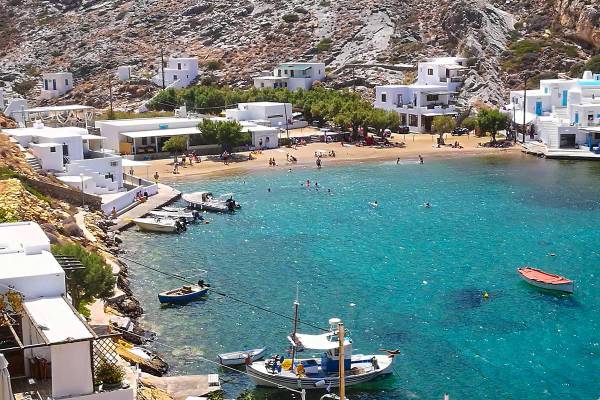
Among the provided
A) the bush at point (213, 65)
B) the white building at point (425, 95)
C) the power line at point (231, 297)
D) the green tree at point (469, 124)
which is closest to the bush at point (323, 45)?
the bush at point (213, 65)

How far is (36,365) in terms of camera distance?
2650 centimetres

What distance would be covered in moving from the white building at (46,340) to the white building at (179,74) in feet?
339

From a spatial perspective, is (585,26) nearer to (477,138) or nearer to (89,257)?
(477,138)

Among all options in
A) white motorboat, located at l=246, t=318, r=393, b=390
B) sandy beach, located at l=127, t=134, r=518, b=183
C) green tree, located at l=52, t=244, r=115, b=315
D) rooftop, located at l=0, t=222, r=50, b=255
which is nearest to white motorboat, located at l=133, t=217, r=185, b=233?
sandy beach, located at l=127, t=134, r=518, b=183

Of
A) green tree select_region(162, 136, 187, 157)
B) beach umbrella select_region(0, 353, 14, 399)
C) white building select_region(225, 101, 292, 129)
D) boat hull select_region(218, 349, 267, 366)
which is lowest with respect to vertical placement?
boat hull select_region(218, 349, 267, 366)

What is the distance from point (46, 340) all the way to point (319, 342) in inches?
608

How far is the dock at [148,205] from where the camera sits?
6456cm

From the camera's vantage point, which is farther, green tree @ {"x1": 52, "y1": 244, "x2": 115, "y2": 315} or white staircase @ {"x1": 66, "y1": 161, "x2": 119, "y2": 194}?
white staircase @ {"x1": 66, "y1": 161, "x2": 119, "y2": 194}

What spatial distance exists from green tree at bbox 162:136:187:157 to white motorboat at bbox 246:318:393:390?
5800 cm

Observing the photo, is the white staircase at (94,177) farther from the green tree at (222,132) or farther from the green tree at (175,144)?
the green tree at (222,132)

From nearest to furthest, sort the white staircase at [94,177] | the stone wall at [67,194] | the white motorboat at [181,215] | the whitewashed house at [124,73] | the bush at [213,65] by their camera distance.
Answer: the stone wall at [67,194]
the white motorboat at [181,215]
the white staircase at [94,177]
the whitewashed house at [124,73]
the bush at [213,65]

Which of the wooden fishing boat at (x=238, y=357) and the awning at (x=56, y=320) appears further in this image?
the wooden fishing boat at (x=238, y=357)

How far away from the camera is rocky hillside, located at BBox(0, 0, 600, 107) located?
411 feet

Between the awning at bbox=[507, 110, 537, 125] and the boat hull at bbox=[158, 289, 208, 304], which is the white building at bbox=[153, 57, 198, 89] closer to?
the awning at bbox=[507, 110, 537, 125]
